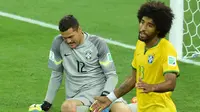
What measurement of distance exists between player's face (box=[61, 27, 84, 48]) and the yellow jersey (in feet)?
3.37

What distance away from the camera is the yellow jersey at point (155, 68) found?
4374mm

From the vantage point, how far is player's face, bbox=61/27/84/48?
5492mm

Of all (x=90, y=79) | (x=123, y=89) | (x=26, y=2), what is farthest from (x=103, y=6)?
(x=123, y=89)

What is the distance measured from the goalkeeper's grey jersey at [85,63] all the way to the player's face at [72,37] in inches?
2.4

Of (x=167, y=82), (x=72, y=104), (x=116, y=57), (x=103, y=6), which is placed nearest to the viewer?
(x=167, y=82)

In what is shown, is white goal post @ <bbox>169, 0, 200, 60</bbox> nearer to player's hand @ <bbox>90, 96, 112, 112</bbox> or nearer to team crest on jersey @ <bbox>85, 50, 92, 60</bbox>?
team crest on jersey @ <bbox>85, 50, 92, 60</bbox>

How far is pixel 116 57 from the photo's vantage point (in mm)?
8328

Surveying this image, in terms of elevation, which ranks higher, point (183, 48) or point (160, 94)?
point (160, 94)

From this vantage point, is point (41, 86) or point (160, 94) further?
point (41, 86)

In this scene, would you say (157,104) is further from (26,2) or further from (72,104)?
(26,2)

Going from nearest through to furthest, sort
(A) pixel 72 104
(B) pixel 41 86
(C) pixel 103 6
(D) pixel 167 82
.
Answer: (D) pixel 167 82 → (A) pixel 72 104 → (B) pixel 41 86 → (C) pixel 103 6

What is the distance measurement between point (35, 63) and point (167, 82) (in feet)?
13.3

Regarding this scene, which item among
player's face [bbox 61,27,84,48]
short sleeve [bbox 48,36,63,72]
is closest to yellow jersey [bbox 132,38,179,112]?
player's face [bbox 61,27,84,48]

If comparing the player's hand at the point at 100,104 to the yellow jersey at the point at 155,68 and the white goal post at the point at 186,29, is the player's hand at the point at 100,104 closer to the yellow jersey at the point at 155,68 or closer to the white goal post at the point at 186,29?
the yellow jersey at the point at 155,68
